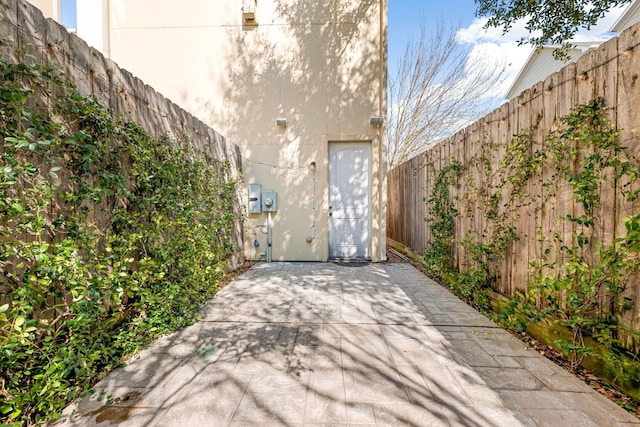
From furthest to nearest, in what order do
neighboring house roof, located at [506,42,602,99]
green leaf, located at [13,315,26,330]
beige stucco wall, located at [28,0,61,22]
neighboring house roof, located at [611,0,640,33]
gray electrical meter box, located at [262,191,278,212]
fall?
1. neighboring house roof, located at [506,42,602,99]
2. neighboring house roof, located at [611,0,640,33]
3. gray electrical meter box, located at [262,191,278,212]
4. beige stucco wall, located at [28,0,61,22]
5. green leaf, located at [13,315,26,330]

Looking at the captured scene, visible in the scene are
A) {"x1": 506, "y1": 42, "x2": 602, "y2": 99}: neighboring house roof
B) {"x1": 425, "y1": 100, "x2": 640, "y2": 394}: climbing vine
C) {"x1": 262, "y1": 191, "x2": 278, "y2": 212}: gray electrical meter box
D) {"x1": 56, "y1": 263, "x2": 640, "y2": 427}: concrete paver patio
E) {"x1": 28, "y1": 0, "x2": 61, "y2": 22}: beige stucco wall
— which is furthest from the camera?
{"x1": 506, "y1": 42, "x2": 602, "y2": 99}: neighboring house roof

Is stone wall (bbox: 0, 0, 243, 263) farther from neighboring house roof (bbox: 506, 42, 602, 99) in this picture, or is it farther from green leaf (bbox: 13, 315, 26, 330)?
neighboring house roof (bbox: 506, 42, 602, 99)

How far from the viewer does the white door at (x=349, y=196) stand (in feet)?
18.3

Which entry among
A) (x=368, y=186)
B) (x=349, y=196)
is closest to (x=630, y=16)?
(x=368, y=186)

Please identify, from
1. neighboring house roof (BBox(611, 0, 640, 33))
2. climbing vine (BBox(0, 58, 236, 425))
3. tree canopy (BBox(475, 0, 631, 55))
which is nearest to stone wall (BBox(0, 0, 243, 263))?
climbing vine (BBox(0, 58, 236, 425))

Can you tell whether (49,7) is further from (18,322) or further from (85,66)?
(18,322)

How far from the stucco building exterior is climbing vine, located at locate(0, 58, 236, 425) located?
2800mm

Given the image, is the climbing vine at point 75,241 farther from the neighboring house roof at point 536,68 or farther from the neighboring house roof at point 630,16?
the neighboring house roof at point 536,68

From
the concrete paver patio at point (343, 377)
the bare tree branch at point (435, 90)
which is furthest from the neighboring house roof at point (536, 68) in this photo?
the concrete paver patio at point (343, 377)

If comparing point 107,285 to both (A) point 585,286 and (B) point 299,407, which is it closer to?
(B) point 299,407

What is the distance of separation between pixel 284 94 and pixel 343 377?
16.7 feet

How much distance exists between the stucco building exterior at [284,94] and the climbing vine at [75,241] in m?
2.80

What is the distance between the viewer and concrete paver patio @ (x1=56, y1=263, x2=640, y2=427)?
1.49m

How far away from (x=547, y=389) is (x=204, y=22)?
23.3 feet
